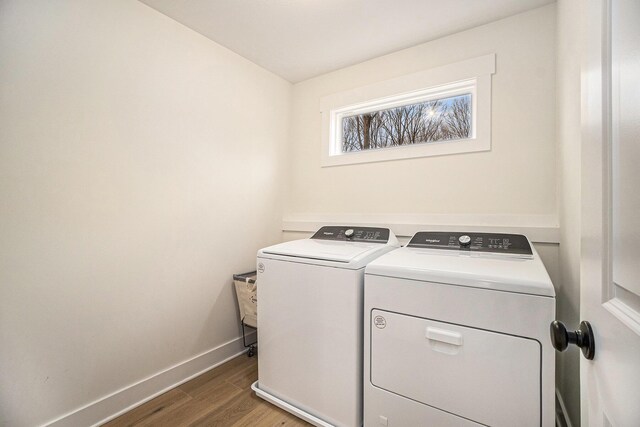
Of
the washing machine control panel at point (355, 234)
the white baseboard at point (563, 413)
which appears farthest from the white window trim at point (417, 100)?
the white baseboard at point (563, 413)

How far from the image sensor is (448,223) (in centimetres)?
182

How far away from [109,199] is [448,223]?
2.01 metres

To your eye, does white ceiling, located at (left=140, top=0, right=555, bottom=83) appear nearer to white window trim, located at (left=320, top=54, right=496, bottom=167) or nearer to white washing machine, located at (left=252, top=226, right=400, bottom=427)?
white window trim, located at (left=320, top=54, right=496, bottom=167)

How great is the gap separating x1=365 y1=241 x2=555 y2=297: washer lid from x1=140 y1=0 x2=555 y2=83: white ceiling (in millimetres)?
1440

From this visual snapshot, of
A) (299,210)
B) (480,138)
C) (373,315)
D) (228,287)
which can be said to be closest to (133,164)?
(228,287)

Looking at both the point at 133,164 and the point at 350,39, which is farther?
the point at 350,39

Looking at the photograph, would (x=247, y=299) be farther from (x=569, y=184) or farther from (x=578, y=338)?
(x=569, y=184)

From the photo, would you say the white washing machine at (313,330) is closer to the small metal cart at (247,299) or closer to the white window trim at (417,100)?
the small metal cart at (247,299)

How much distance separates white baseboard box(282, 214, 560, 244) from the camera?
1.56 metres

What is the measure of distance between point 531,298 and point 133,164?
198 centimetres

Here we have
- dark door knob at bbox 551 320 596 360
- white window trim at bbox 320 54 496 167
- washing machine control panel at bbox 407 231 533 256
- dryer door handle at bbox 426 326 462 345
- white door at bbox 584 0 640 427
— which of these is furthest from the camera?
white window trim at bbox 320 54 496 167

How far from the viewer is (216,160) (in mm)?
1979

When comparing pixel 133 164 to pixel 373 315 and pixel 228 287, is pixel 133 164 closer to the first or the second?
pixel 228 287

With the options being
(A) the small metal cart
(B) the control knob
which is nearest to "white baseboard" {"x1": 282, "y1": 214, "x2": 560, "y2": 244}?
(B) the control knob
